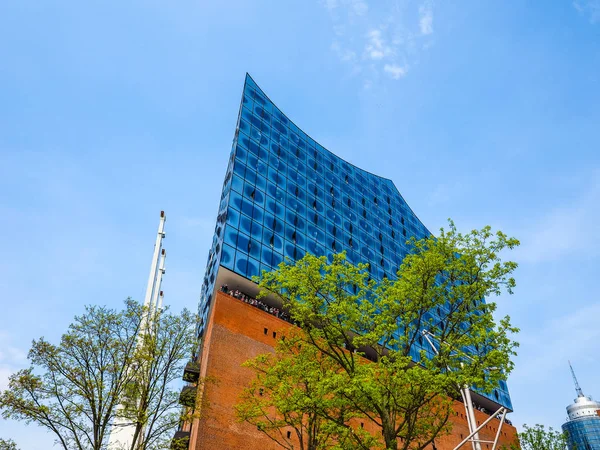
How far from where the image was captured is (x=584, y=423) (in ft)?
460

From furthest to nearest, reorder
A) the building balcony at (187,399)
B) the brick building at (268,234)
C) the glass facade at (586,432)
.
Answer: the glass facade at (586,432) < the brick building at (268,234) < the building balcony at (187,399)

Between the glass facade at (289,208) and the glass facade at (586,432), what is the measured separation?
328 feet

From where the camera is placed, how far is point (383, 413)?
1659cm

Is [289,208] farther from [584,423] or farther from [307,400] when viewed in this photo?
[584,423]

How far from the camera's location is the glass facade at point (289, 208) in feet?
126

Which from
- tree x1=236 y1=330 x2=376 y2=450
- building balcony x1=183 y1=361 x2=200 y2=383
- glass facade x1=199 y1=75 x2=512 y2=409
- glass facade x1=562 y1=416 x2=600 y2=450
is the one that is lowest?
tree x1=236 y1=330 x2=376 y2=450

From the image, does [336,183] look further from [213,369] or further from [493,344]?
[493,344]

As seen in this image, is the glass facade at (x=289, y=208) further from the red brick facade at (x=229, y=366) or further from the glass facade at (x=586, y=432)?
the glass facade at (x=586, y=432)

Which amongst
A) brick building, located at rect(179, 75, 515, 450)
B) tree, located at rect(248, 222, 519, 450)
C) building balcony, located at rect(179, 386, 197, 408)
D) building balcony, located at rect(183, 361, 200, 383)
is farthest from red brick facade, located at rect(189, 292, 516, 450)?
tree, located at rect(248, 222, 519, 450)

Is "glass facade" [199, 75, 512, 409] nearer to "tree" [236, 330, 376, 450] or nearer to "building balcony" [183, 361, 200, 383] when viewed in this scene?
"building balcony" [183, 361, 200, 383]

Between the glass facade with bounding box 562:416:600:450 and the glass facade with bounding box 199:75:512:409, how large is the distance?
99.8 metres

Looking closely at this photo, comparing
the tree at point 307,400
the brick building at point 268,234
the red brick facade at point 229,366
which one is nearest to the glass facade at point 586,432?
the brick building at point 268,234

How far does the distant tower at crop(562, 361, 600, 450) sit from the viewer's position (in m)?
135

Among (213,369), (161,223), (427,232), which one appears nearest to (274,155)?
(161,223)
